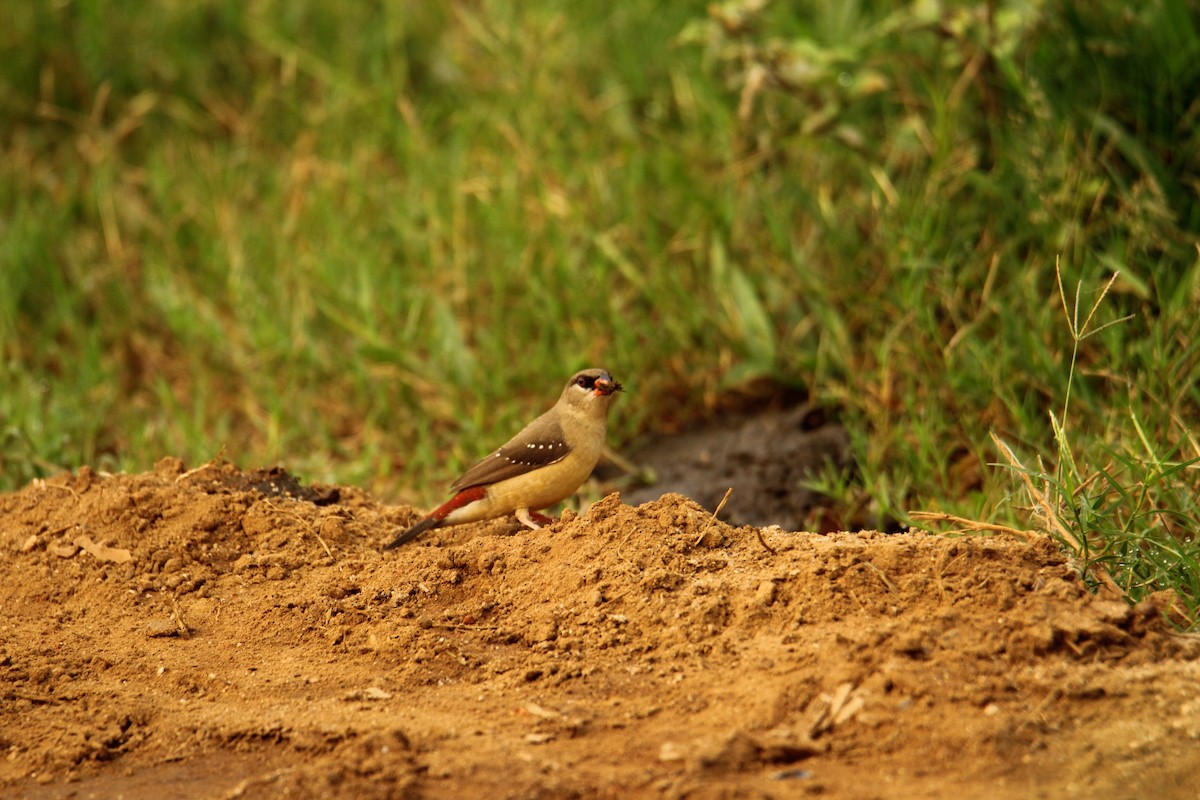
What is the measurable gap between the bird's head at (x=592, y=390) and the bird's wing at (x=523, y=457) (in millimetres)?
210

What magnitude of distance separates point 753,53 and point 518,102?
1.64m

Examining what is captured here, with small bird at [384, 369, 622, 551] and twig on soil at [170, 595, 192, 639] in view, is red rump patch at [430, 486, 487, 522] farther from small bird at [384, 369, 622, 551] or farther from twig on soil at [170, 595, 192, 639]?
twig on soil at [170, 595, 192, 639]

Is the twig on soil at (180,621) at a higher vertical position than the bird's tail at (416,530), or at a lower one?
higher

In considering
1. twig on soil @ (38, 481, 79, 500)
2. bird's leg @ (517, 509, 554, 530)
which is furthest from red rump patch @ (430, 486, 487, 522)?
twig on soil @ (38, 481, 79, 500)

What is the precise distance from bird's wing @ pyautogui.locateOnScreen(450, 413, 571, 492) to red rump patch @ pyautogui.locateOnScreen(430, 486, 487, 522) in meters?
0.03

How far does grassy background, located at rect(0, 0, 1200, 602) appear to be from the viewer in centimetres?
589

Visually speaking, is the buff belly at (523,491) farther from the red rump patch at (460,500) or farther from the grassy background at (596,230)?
the grassy background at (596,230)

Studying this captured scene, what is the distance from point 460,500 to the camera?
4895mm

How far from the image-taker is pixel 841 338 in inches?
248

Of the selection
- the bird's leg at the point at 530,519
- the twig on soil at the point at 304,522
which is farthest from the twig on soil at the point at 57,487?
the bird's leg at the point at 530,519

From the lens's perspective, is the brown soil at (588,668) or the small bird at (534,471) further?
the small bird at (534,471)

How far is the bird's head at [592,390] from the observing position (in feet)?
17.3

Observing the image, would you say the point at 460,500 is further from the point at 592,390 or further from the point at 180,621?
the point at 180,621

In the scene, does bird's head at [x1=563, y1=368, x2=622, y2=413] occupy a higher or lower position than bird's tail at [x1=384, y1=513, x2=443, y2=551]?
higher
